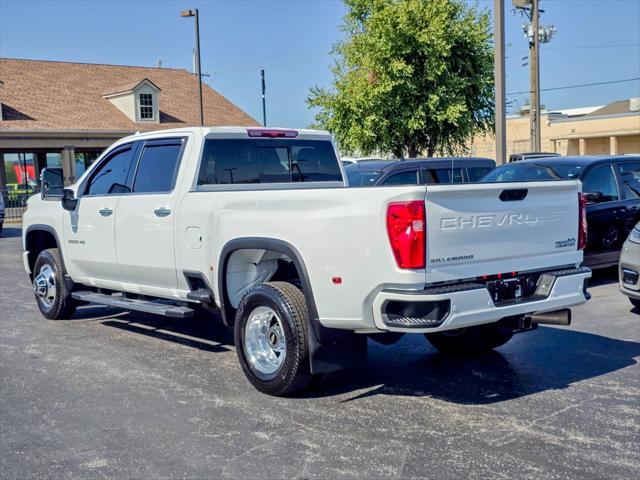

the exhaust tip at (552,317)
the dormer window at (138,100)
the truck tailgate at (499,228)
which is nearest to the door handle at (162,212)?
the truck tailgate at (499,228)

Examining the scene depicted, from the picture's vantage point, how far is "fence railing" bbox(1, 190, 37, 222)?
31.3m

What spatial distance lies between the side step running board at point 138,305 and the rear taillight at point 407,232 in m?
2.47

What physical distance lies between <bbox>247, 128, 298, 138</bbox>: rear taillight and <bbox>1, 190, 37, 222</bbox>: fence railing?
26214 mm

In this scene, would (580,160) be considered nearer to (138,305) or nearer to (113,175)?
(113,175)

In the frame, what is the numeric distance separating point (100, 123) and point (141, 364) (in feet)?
91.2

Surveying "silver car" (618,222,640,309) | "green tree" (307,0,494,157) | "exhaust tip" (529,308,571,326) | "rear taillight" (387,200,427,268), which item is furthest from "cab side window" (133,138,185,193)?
"green tree" (307,0,494,157)

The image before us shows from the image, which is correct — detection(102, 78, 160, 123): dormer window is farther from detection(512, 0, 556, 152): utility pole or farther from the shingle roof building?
detection(512, 0, 556, 152): utility pole

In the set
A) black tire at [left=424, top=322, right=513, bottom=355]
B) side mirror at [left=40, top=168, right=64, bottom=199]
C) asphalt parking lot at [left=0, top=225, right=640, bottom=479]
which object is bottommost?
asphalt parking lot at [left=0, top=225, right=640, bottom=479]

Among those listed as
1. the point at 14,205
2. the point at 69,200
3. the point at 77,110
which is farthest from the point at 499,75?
the point at 14,205

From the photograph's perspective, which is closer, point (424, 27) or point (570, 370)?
point (570, 370)

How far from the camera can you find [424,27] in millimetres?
27516

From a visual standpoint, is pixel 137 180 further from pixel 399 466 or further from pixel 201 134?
pixel 399 466

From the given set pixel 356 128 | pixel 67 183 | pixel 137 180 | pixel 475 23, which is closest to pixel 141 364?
pixel 137 180

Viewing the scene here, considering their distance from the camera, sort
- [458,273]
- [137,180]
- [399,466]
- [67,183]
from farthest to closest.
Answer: [67,183] < [137,180] < [458,273] < [399,466]
